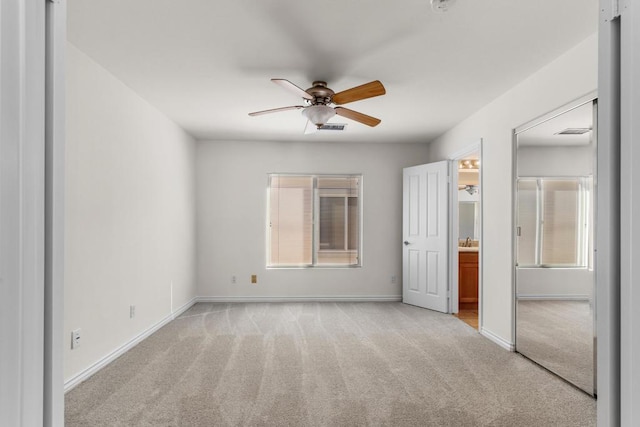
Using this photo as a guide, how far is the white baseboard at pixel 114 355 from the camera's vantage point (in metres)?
2.90

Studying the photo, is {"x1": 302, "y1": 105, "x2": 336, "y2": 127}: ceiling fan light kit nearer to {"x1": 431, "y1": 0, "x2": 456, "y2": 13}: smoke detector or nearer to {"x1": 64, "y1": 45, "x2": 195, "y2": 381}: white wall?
{"x1": 431, "y1": 0, "x2": 456, "y2": 13}: smoke detector

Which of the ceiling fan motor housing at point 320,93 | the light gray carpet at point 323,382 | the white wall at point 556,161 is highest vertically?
the ceiling fan motor housing at point 320,93

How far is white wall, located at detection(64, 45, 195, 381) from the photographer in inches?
116

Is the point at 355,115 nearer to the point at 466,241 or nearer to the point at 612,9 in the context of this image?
the point at 612,9

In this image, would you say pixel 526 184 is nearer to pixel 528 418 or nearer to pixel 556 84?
pixel 556 84

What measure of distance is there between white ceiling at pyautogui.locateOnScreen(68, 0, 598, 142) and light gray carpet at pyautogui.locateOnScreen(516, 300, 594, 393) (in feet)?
6.54

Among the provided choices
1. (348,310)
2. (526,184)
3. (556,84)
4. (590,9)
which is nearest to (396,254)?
(348,310)

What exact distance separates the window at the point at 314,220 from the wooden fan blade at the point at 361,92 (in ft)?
9.66

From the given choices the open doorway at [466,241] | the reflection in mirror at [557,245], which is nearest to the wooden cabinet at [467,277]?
the open doorway at [466,241]

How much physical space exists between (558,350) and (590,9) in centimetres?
249

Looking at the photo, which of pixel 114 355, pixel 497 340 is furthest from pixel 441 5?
pixel 114 355

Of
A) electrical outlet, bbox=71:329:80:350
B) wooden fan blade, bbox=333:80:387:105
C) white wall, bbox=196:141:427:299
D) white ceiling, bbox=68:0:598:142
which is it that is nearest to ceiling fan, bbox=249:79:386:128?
wooden fan blade, bbox=333:80:387:105

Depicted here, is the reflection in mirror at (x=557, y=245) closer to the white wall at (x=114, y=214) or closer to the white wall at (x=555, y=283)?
the white wall at (x=555, y=283)

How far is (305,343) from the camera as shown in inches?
158
